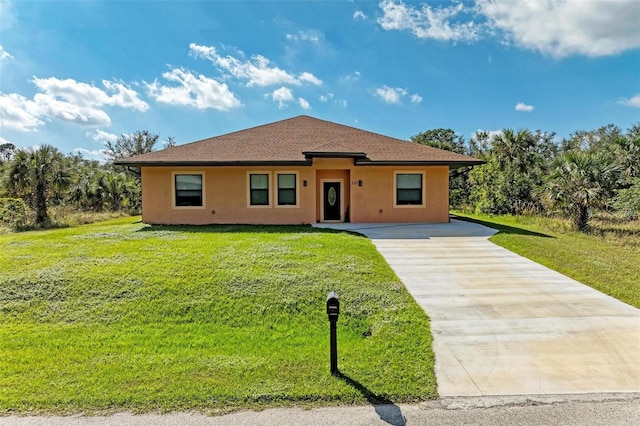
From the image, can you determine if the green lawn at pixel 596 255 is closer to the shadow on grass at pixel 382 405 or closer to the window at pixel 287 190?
the shadow on grass at pixel 382 405

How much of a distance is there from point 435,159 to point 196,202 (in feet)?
34.2

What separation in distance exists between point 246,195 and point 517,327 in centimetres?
1172

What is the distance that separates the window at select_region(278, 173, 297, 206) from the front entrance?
4.64 feet

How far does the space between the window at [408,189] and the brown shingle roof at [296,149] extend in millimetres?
908

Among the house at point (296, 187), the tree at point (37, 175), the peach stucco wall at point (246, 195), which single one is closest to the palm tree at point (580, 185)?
the house at point (296, 187)

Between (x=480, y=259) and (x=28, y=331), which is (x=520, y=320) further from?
(x=28, y=331)

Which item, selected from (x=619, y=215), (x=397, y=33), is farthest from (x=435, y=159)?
(x=619, y=215)

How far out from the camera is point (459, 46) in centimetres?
1762

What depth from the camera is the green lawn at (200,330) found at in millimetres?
3564

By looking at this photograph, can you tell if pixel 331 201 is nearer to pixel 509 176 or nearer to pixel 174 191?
pixel 174 191

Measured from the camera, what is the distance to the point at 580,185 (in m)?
14.8

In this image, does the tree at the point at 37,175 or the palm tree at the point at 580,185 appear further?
the tree at the point at 37,175

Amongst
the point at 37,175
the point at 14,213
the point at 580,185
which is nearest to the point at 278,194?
the point at 37,175

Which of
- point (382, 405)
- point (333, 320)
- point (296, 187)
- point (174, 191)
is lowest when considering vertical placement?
point (382, 405)
